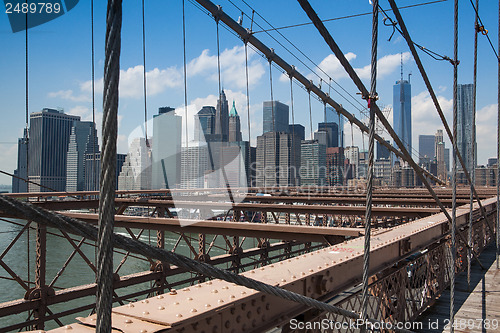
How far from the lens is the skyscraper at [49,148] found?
22.3m

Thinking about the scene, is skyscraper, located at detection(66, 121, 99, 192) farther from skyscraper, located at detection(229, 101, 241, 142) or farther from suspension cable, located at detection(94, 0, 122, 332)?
suspension cable, located at detection(94, 0, 122, 332)

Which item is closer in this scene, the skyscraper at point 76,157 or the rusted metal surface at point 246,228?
the rusted metal surface at point 246,228

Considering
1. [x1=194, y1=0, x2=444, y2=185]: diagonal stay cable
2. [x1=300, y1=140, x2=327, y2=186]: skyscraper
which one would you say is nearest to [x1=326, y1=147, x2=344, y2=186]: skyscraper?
[x1=300, y1=140, x2=327, y2=186]: skyscraper

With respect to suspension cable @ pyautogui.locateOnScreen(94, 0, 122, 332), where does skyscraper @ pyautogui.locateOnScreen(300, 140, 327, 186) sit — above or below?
above

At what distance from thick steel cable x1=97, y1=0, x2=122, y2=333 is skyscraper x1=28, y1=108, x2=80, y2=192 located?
862 inches

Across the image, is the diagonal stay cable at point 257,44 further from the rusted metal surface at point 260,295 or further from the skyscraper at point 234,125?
the skyscraper at point 234,125

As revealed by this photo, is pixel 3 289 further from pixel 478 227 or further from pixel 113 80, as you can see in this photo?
pixel 113 80

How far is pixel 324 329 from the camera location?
3174 millimetres

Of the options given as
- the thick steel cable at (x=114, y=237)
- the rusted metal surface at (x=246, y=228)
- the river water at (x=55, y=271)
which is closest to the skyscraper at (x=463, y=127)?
the rusted metal surface at (x=246, y=228)

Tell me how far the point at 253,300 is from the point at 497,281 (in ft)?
22.3

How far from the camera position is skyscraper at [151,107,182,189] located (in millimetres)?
19141

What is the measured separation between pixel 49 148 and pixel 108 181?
24.4 meters

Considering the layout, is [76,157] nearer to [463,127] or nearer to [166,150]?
[166,150]

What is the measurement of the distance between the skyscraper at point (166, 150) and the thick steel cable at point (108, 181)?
17612 millimetres
